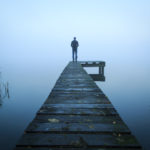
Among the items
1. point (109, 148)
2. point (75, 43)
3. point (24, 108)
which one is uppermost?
point (75, 43)

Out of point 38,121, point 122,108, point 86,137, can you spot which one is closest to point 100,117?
point 86,137

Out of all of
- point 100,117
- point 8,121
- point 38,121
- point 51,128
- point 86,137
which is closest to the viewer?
point 86,137

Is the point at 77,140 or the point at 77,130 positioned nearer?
the point at 77,140

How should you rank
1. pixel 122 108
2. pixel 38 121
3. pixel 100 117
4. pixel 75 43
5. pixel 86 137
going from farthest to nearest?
pixel 122 108 → pixel 75 43 → pixel 100 117 → pixel 38 121 → pixel 86 137

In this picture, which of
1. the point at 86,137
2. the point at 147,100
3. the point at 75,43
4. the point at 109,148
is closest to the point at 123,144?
the point at 109,148

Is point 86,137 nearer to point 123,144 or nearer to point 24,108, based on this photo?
point 123,144

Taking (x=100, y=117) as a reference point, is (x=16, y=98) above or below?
below

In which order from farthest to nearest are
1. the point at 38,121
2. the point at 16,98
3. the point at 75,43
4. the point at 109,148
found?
the point at 16,98 → the point at 75,43 → the point at 38,121 → the point at 109,148

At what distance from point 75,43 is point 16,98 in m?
10.6

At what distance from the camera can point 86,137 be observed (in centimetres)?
157

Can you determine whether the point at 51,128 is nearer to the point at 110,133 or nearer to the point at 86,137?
the point at 86,137

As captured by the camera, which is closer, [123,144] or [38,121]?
[123,144]

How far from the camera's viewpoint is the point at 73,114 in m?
2.22

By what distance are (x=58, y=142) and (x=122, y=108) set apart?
13.4m
